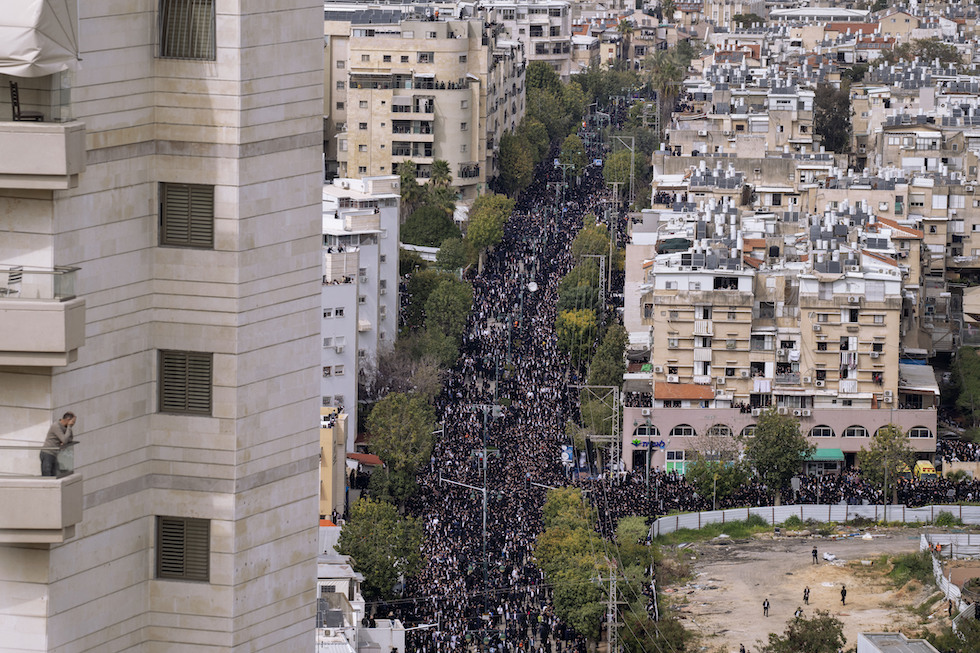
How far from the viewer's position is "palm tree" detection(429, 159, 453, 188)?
127562mm

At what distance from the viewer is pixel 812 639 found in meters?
61.6

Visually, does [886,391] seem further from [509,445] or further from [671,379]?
[509,445]

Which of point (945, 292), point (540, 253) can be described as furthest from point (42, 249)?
point (540, 253)

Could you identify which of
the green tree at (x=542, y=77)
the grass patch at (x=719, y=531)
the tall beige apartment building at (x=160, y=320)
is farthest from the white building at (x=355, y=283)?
the green tree at (x=542, y=77)

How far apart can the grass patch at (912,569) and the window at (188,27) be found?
60303mm

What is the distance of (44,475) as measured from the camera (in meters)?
16.3

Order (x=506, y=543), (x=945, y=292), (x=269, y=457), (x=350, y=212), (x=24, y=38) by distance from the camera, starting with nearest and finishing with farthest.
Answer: (x=24, y=38)
(x=269, y=457)
(x=506, y=543)
(x=350, y=212)
(x=945, y=292)

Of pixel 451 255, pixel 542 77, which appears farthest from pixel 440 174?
pixel 542 77

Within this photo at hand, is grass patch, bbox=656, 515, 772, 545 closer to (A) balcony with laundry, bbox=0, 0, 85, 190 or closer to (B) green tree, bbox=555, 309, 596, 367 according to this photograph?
(B) green tree, bbox=555, 309, 596, 367

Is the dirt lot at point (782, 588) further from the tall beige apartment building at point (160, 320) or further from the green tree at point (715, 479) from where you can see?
the tall beige apartment building at point (160, 320)

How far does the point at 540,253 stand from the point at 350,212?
3336 cm

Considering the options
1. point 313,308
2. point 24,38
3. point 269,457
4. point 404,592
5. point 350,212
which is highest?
point 24,38

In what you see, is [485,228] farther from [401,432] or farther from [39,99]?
[39,99]

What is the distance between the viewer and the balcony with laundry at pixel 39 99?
15.6m
